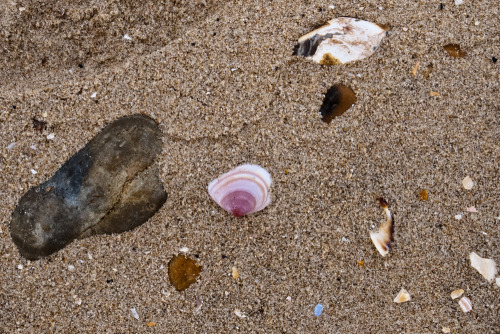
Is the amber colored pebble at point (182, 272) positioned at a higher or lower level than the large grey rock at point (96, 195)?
lower

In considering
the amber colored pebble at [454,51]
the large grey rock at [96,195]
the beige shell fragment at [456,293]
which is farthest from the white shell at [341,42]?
the beige shell fragment at [456,293]

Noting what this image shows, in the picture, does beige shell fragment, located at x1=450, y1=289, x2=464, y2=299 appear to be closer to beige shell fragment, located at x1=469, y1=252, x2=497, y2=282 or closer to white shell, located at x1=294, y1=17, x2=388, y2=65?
beige shell fragment, located at x1=469, y1=252, x2=497, y2=282

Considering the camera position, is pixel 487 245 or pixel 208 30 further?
pixel 208 30

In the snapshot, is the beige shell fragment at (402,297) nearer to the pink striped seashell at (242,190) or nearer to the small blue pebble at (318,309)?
the small blue pebble at (318,309)

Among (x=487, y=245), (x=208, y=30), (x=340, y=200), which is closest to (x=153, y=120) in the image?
(x=208, y=30)

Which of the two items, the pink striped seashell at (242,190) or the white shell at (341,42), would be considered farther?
the white shell at (341,42)

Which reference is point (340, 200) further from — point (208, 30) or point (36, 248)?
point (36, 248)

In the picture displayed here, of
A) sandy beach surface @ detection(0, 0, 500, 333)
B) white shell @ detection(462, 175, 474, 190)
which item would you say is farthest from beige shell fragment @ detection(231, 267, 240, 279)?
white shell @ detection(462, 175, 474, 190)

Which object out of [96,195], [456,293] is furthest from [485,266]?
[96,195]
